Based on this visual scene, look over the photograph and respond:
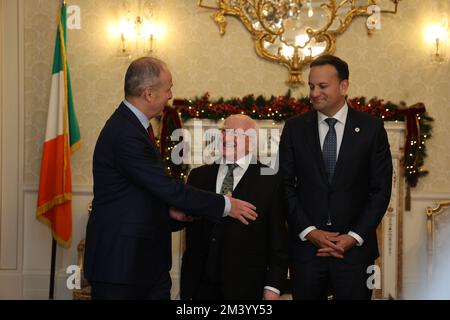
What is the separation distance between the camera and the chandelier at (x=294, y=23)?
6016 mm

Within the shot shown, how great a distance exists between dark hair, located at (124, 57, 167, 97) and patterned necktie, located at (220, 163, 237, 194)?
0.66 metres

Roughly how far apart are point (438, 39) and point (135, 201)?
413 centimetres

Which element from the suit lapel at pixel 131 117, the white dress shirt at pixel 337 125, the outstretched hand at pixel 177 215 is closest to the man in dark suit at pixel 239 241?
the outstretched hand at pixel 177 215

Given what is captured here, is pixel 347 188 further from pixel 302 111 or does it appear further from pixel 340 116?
pixel 302 111

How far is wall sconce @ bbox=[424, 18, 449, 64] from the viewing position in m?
6.02

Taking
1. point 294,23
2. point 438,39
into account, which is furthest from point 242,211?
point 438,39

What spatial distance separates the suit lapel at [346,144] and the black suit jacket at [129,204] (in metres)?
0.77

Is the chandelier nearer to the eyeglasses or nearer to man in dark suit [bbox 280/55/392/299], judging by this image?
man in dark suit [bbox 280/55/392/299]

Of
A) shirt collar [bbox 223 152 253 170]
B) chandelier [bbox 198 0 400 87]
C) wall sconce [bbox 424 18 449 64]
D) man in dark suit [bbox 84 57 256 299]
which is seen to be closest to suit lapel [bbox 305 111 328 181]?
shirt collar [bbox 223 152 253 170]

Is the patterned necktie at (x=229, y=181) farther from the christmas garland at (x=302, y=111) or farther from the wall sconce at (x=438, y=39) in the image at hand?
the wall sconce at (x=438, y=39)

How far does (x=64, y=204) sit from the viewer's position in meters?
5.70

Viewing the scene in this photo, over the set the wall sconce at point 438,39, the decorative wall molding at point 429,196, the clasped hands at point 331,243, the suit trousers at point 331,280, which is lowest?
the suit trousers at point 331,280

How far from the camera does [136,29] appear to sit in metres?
6.00

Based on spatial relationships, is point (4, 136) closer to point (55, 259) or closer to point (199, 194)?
point (55, 259)
